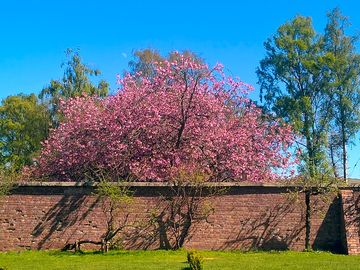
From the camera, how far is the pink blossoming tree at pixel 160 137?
20500mm

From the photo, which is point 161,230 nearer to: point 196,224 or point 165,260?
point 196,224

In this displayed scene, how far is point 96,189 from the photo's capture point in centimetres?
1758

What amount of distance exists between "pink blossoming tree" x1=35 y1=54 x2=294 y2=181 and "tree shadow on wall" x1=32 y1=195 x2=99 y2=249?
8.82 ft

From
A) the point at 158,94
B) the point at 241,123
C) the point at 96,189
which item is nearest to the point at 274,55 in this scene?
the point at 241,123

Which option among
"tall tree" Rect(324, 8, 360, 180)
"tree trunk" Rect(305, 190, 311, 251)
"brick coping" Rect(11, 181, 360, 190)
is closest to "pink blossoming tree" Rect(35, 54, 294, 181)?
"brick coping" Rect(11, 181, 360, 190)

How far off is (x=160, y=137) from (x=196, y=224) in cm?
450

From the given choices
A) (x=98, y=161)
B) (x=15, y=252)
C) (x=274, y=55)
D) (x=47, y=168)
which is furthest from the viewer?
(x=274, y=55)

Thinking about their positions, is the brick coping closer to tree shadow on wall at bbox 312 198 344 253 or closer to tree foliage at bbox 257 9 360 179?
tree shadow on wall at bbox 312 198 344 253

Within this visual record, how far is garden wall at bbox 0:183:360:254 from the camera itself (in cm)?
1739

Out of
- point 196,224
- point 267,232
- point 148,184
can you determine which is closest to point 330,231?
point 267,232

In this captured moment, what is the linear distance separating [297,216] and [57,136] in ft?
36.1

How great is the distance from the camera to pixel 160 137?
20922 millimetres

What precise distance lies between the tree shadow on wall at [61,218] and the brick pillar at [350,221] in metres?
8.37

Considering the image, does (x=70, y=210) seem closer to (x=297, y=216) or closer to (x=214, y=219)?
(x=214, y=219)
